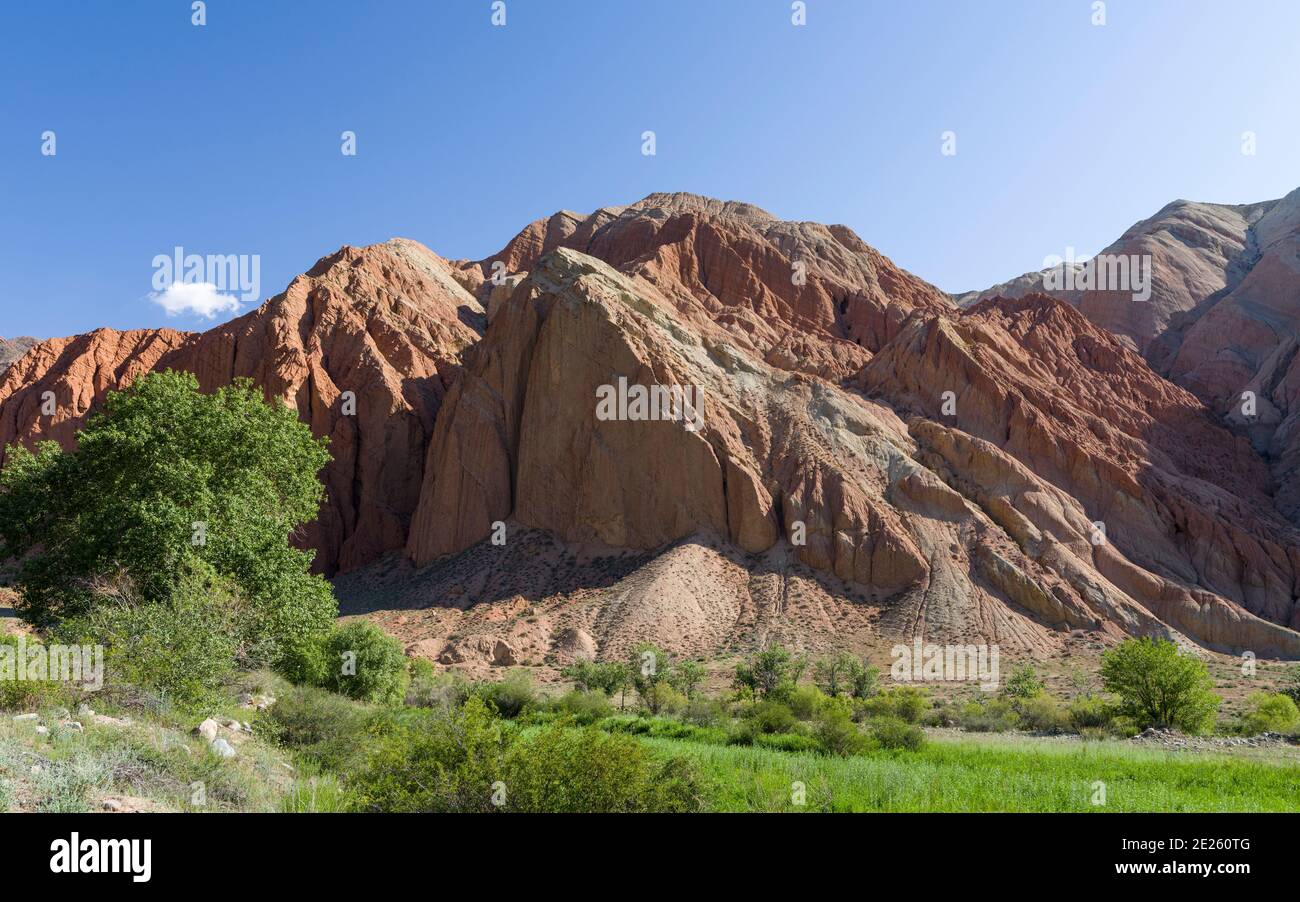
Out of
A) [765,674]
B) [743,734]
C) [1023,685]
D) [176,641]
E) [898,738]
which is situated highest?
[176,641]

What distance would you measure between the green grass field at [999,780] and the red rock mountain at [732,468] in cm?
2613

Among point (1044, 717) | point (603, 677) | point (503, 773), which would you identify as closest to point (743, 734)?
point (1044, 717)

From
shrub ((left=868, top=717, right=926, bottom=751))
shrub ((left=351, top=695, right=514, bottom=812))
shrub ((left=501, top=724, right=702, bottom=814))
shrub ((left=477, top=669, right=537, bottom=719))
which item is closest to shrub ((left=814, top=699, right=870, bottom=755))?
shrub ((left=868, top=717, right=926, bottom=751))

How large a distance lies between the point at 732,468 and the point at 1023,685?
82.5ft

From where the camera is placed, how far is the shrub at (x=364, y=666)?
2788cm

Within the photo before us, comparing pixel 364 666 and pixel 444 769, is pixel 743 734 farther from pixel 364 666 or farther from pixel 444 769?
pixel 444 769

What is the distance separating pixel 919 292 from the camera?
98.6 m

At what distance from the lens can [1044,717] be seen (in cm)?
2791

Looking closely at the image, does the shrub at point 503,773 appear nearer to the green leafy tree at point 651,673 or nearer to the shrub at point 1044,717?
the shrub at point 1044,717

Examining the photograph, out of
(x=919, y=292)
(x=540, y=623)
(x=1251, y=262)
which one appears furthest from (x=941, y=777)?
(x=1251, y=262)

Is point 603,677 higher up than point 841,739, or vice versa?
point 841,739

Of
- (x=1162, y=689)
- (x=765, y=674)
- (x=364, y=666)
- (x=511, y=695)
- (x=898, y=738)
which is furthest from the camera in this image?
(x=765, y=674)
